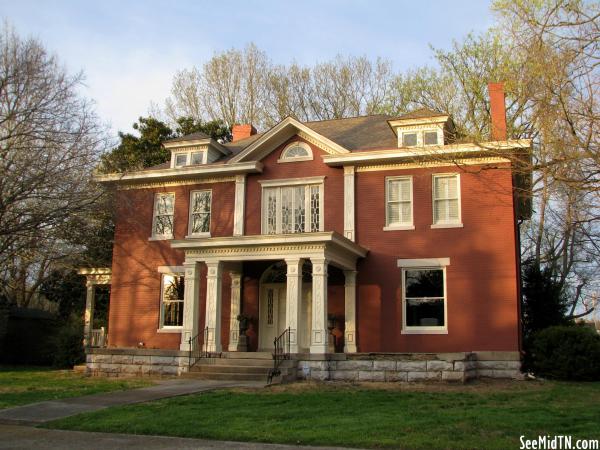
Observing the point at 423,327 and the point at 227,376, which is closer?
the point at 227,376

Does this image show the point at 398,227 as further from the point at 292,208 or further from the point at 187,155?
the point at 187,155

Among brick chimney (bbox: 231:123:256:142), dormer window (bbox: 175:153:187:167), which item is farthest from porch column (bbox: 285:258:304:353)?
brick chimney (bbox: 231:123:256:142)

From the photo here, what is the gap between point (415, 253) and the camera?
19.7 m

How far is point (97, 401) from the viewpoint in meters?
12.8

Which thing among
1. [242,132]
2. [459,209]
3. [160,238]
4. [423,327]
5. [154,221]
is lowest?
[423,327]

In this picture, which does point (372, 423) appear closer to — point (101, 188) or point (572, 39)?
point (572, 39)

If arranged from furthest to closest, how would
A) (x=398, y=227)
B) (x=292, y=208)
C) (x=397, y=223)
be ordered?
(x=292, y=208) < (x=397, y=223) < (x=398, y=227)

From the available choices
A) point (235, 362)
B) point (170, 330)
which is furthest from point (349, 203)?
point (170, 330)

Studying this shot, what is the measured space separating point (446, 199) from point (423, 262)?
217 centimetres

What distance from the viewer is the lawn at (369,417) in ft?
28.4

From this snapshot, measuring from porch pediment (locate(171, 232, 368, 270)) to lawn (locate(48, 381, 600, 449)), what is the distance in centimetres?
451

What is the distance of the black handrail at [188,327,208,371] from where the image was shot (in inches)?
708

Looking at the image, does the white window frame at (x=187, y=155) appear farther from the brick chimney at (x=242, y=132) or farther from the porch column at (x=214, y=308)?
the porch column at (x=214, y=308)

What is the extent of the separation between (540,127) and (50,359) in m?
22.1
